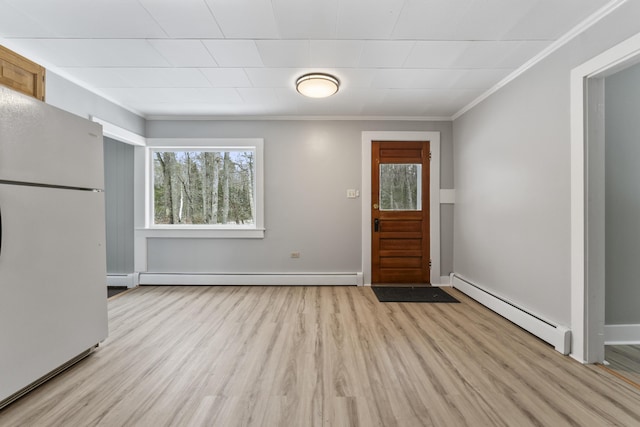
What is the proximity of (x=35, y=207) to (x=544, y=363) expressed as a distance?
355 cm

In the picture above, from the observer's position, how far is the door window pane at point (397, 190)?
4.10 metres

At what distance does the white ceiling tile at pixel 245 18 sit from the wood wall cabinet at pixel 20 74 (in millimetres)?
1267

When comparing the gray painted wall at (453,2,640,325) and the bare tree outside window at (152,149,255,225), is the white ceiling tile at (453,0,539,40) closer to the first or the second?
the gray painted wall at (453,2,640,325)

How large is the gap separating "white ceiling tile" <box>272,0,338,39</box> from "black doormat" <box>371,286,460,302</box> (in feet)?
9.40

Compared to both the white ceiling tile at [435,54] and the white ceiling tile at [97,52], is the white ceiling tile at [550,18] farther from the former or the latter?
the white ceiling tile at [97,52]

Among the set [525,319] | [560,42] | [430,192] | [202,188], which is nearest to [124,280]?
[202,188]

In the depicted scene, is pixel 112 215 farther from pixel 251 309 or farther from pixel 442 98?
pixel 442 98

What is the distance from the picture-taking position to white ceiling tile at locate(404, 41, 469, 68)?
7.34 feet

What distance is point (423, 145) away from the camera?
4.09 metres

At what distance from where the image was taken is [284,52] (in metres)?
2.35

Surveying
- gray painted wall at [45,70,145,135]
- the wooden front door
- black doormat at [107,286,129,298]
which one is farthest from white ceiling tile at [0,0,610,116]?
black doormat at [107,286,129,298]

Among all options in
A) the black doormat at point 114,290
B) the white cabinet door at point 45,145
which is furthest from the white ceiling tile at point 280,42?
the black doormat at point 114,290

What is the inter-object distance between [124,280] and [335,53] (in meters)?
4.18

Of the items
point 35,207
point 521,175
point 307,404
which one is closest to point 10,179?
point 35,207
